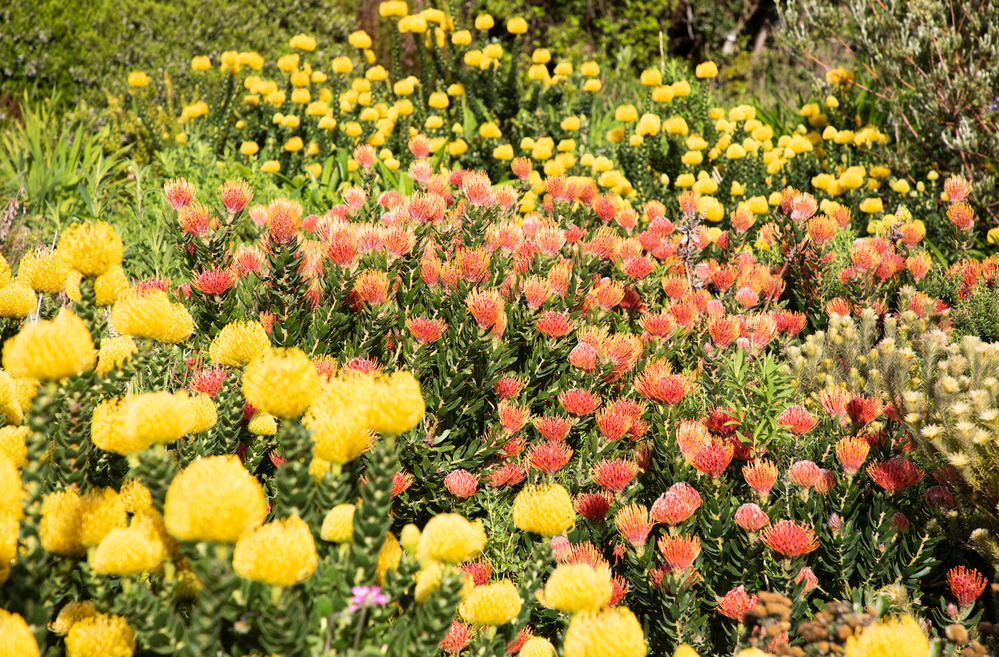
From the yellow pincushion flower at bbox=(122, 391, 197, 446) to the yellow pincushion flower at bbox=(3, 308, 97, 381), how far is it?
105 mm

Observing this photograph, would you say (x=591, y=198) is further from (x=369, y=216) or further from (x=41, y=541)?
(x=41, y=541)

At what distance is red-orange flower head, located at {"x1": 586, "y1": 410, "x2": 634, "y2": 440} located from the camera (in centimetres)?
199

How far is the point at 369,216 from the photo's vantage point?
3.17 metres

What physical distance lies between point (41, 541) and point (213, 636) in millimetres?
389

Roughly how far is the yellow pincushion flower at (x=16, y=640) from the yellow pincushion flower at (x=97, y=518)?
162 mm

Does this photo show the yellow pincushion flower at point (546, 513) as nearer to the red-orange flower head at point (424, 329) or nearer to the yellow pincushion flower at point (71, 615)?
the yellow pincushion flower at point (71, 615)

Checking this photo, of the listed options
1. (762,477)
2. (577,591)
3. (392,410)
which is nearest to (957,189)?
(762,477)

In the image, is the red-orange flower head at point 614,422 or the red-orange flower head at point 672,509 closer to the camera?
the red-orange flower head at point 672,509

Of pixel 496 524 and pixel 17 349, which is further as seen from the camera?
pixel 496 524

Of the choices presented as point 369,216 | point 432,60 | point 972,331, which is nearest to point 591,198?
point 369,216

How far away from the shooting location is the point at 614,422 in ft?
6.54

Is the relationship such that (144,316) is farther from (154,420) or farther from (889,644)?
(889,644)

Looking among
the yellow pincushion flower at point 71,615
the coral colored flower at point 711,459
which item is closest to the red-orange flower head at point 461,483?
the coral colored flower at point 711,459

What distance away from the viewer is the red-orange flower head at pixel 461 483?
77.2 inches
